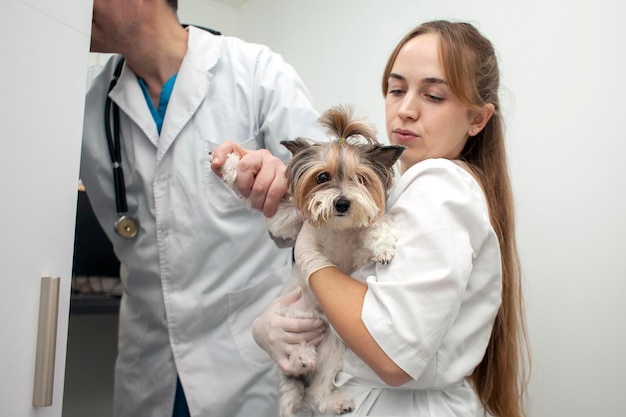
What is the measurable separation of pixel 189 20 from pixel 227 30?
0.97ft

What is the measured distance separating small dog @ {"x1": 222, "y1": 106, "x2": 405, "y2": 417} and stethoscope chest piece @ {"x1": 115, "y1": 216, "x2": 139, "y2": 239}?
475 mm

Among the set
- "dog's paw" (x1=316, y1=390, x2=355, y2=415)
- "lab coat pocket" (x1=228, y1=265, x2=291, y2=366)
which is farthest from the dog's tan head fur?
"lab coat pocket" (x1=228, y1=265, x2=291, y2=366)

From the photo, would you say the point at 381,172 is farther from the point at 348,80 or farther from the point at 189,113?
the point at 348,80

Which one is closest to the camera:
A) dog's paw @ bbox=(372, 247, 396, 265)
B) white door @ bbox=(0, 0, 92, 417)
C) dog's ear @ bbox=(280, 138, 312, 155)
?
white door @ bbox=(0, 0, 92, 417)

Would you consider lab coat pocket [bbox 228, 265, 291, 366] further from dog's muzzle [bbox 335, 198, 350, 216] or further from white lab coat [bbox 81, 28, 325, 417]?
dog's muzzle [bbox 335, 198, 350, 216]

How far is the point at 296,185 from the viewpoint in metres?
1.05

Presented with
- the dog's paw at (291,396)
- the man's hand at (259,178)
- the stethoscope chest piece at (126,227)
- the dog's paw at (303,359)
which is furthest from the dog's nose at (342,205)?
the stethoscope chest piece at (126,227)

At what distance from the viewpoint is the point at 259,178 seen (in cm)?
118

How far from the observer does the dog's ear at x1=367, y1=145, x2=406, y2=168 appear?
1042 mm

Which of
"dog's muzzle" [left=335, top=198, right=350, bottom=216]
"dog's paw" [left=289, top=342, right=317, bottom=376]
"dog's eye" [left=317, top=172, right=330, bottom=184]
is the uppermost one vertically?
"dog's eye" [left=317, top=172, right=330, bottom=184]

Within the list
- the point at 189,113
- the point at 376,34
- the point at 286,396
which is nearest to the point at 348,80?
the point at 376,34

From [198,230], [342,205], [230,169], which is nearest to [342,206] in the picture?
[342,205]

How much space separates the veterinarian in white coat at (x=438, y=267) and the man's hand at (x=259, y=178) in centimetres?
11

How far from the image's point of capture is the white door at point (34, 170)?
74 centimetres
